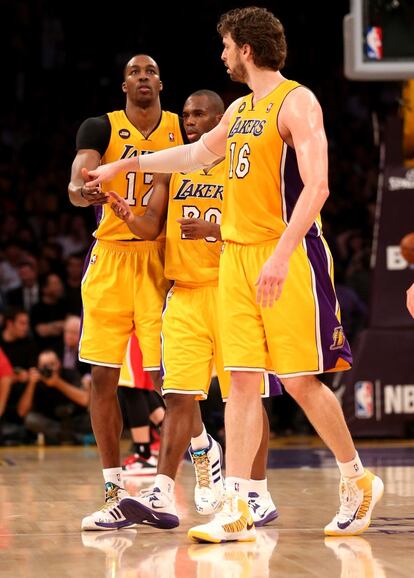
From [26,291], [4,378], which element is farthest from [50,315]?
[4,378]

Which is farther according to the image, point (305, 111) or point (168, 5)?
point (168, 5)

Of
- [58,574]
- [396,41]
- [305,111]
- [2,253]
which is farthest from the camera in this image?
[2,253]

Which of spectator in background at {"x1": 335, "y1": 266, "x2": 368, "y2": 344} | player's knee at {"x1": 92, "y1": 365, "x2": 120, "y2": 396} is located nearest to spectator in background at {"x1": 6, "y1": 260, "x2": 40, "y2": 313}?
spectator in background at {"x1": 335, "y1": 266, "x2": 368, "y2": 344}

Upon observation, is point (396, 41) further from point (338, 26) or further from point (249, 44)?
point (338, 26)

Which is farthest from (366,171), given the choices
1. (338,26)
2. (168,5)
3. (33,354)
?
(33,354)

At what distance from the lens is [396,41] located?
8.65 meters

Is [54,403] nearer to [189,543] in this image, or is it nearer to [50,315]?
[50,315]

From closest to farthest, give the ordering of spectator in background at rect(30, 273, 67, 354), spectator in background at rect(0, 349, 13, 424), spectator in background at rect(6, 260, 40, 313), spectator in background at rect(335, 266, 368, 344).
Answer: spectator in background at rect(0, 349, 13, 424) < spectator in background at rect(30, 273, 67, 354) < spectator in background at rect(335, 266, 368, 344) < spectator in background at rect(6, 260, 40, 313)

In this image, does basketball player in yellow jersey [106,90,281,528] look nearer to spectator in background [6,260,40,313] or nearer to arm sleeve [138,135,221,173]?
arm sleeve [138,135,221,173]

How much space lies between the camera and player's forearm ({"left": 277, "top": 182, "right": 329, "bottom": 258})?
467 cm

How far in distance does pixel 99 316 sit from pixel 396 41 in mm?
3971

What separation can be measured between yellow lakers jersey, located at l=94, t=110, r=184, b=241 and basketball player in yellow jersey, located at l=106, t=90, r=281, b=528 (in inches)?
3.9

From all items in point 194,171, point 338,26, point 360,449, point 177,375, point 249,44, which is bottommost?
point 360,449

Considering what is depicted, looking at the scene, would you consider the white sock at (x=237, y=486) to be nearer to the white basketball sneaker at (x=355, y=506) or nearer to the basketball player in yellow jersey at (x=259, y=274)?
the basketball player in yellow jersey at (x=259, y=274)
